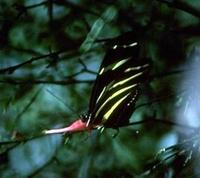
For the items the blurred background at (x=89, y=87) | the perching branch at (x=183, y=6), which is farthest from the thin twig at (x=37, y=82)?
the perching branch at (x=183, y=6)

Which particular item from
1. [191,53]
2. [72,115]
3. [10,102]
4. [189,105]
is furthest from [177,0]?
[10,102]

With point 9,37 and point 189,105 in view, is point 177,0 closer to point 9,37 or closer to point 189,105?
point 189,105

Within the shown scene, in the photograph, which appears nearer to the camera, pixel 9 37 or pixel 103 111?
pixel 103 111

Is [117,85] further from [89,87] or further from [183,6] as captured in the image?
[183,6]

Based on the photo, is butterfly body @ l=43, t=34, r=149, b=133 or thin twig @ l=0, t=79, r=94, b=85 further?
thin twig @ l=0, t=79, r=94, b=85

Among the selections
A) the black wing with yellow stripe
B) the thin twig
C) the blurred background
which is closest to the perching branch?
the blurred background

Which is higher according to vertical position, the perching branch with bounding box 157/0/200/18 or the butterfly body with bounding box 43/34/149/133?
the perching branch with bounding box 157/0/200/18

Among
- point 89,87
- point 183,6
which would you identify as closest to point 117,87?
point 89,87

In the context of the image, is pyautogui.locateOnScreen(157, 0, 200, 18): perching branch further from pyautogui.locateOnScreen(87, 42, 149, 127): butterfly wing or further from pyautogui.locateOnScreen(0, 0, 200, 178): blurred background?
pyautogui.locateOnScreen(87, 42, 149, 127): butterfly wing
